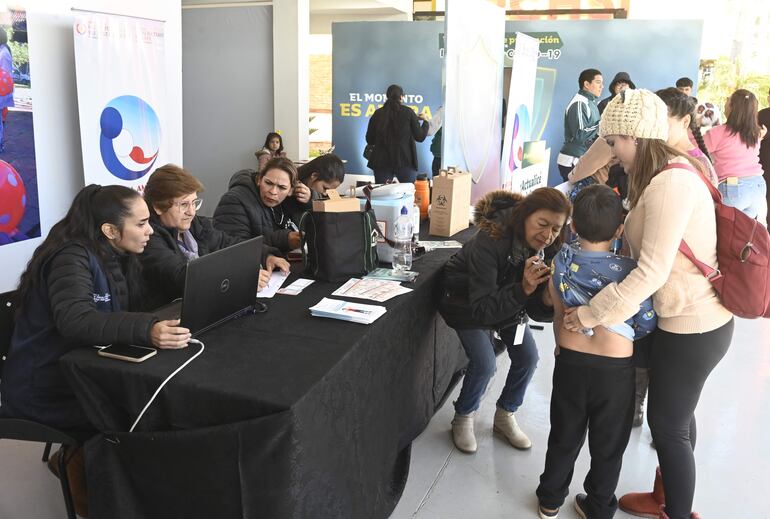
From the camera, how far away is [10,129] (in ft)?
10.6

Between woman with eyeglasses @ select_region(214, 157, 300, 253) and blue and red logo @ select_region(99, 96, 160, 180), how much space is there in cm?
126

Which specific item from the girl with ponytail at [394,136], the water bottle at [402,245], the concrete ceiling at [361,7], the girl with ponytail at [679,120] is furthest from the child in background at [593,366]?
the concrete ceiling at [361,7]

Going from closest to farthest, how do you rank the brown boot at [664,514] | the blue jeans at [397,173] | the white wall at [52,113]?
the brown boot at [664,514]
the white wall at [52,113]
the blue jeans at [397,173]

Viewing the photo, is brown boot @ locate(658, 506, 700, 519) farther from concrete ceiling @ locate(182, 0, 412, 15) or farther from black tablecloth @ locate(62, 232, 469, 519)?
concrete ceiling @ locate(182, 0, 412, 15)

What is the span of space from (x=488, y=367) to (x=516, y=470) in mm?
405

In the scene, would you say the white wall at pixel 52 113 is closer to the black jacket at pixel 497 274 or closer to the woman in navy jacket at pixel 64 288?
the woman in navy jacket at pixel 64 288

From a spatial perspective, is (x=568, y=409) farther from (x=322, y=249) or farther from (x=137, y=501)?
(x=137, y=501)

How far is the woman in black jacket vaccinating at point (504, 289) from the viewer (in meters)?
2.18

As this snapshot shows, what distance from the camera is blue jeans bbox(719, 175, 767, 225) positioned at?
14.9ft

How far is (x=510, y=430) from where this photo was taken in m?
2.63

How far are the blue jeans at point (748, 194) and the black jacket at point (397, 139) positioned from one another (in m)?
2.83

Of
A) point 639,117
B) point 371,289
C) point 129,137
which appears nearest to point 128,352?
point 371,289

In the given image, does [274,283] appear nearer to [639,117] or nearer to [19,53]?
[639,117]

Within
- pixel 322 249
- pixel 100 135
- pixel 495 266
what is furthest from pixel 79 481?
pixel 100 135
